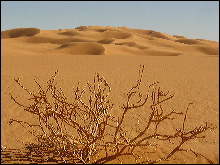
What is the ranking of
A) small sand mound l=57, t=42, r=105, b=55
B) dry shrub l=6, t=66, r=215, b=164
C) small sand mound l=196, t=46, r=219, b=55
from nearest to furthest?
1. dry shrub l=6, t=66, r=215, b=164
2. small sand mound l=57, t=42, r=105, b=55
3. small sand mound l=196, t=46, r=219, b=55

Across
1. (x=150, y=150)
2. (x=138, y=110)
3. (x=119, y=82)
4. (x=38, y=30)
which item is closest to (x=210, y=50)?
(x=38, y=30)

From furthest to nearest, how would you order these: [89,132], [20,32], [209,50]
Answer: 1. [20,32]
2. [209,50]
3. [89,132]

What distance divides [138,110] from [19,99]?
135 inches

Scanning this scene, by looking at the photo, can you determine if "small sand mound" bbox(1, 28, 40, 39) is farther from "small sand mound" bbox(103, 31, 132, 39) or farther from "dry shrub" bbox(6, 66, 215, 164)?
"dry shrub" bbox(6, 66, 215, 164)

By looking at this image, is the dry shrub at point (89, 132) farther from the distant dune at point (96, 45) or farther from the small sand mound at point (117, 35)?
the small sand mound at point (117, 35)

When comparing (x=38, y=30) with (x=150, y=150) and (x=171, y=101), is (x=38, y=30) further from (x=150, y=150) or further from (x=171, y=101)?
(x=150, y=150)

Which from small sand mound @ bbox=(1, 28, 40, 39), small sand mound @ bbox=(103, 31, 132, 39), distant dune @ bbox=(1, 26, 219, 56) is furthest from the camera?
small sand mound @ bbox=(103, 31, 132, 39)

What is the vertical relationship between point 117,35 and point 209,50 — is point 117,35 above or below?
above

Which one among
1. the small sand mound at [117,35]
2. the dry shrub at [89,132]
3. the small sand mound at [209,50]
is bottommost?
the small sand mound at [209,50]

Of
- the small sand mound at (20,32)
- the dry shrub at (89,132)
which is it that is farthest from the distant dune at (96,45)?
the dry shrub at (89,132)

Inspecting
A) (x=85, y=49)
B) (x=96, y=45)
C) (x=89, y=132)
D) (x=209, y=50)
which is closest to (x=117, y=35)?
(x=209, y=50)

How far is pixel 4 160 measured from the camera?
4180 mm

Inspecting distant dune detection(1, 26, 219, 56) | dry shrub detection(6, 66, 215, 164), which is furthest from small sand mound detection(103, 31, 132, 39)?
dry shrub detection(6, 66, 215, 164)

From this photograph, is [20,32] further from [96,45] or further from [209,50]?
[209,50]
